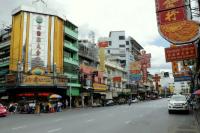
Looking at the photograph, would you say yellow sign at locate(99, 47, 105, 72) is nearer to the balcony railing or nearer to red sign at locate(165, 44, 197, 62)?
the balcony railing

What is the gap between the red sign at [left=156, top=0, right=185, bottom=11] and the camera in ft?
49.1

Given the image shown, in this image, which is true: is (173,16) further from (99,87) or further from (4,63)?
(99,87)

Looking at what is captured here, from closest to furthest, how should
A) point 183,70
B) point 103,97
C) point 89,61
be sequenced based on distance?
point 183,70 → point 89,61 → point 103,97

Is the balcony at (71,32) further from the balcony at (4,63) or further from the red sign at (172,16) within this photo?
the red sign at (172,16)

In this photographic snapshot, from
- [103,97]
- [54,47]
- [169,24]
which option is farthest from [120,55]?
[169,24]

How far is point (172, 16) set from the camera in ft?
48.9

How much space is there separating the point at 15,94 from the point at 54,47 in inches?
391

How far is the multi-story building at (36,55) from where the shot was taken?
43.9 m

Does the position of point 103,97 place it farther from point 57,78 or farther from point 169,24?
point 169,24

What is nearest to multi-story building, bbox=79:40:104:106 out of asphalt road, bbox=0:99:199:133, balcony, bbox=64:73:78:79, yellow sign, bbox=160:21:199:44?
balcony, bbox=64:73:78:79

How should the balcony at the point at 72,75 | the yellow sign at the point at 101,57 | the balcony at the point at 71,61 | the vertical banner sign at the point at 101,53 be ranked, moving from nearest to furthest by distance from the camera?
the balcony at the point at 72,75
the balcony at the point at 71,61
the yellow sign at the point at 101,57
the vertical banner sign at the point at 101,53

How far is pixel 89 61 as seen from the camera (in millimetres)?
63250

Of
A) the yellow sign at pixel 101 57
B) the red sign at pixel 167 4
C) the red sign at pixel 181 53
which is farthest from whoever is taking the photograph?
the yellow sign at pixel 101 57

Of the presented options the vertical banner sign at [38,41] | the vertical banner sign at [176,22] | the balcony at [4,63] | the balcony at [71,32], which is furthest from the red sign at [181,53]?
the balcony at [4,63]
